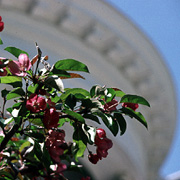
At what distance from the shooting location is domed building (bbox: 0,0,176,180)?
259 inches

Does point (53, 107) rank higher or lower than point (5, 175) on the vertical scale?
higher

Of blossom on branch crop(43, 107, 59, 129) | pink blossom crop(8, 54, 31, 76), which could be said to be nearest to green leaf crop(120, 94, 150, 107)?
blossom on branch crop(43, 107, 59, 129)

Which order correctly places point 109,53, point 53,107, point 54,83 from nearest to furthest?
point 54,83 → point 53,107 → point 109,53

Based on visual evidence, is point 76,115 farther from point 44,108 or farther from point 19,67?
point 19,67

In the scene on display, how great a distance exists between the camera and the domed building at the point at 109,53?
6.57 metres

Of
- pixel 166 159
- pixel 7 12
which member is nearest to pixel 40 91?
pixel 7 12

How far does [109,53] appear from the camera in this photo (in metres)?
7.67

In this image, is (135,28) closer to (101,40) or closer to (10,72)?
(101,40)

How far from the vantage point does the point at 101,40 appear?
7398 mm

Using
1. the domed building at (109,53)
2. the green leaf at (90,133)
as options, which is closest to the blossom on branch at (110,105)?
the green leaf at (90,133)

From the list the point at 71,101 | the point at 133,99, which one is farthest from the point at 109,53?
the point at 71,101

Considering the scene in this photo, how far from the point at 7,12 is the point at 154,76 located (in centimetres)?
356

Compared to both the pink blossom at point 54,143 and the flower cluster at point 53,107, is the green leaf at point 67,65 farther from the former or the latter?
the pink blossom at point 54,143

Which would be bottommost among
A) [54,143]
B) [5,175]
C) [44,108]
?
[5,175]
